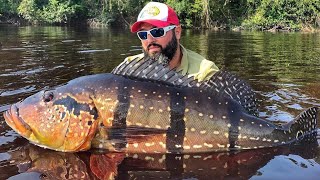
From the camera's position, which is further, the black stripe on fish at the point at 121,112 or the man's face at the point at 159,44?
the man's face at the point at 159,44

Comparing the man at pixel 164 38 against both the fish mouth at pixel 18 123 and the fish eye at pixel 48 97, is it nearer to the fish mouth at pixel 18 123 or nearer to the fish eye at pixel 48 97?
the fish eye at pixel 48 97

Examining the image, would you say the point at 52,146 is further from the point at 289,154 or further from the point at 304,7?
the point at 304,7

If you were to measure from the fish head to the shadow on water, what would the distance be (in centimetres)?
16

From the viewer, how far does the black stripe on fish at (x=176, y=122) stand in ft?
13.0

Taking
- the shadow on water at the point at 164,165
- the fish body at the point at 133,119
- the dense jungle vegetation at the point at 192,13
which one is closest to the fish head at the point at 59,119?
the fish body at the point at 133,119

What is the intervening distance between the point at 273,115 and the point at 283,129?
5.27ft

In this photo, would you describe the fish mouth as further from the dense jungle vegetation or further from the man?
the dense jungle vegetation

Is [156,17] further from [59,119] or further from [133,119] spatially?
[59,119]

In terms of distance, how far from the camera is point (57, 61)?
41.0 feet

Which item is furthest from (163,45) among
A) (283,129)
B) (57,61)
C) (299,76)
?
(57,61)

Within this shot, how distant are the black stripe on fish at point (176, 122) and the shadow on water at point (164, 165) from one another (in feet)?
0.51

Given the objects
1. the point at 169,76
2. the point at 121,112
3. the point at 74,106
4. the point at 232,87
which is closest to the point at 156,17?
the point at 169,76

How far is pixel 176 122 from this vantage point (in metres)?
3.95

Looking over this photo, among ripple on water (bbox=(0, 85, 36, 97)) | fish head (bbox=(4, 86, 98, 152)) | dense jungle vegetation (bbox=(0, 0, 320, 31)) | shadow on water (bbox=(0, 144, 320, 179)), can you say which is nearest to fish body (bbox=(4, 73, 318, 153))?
fish head (bbox=(4, 86, 98, 152))
